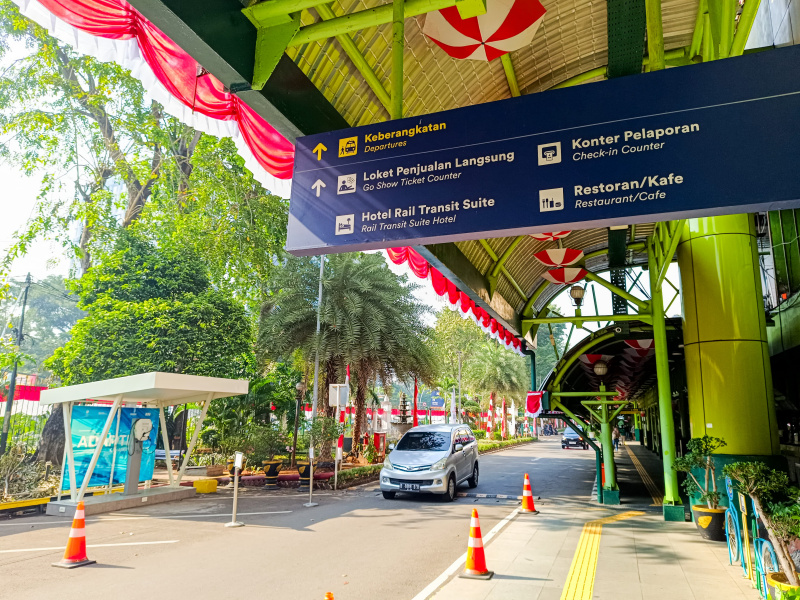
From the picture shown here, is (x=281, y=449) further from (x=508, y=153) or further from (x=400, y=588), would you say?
(x=508, y=153)

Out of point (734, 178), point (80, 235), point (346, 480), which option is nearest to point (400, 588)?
point (734, 178)

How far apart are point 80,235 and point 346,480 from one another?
1420 centimetres

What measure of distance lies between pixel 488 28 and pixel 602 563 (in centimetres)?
651

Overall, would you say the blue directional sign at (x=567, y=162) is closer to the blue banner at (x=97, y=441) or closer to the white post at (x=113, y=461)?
the blue banner at (x=97, y=441)

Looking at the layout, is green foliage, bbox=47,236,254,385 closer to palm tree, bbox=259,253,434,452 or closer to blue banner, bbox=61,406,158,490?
palm tree, bbox=259,253,434,452

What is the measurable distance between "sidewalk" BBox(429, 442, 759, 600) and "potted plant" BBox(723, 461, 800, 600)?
1.07 m

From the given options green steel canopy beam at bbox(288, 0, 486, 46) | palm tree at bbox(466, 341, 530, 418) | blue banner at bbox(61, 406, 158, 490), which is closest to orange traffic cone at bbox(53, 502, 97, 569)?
blue banner at bbox(61, 406, 158, 490)

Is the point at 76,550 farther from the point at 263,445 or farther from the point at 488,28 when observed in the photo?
the point at 263,445

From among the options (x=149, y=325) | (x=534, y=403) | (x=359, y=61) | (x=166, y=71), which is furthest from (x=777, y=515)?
(x=149, y=325)

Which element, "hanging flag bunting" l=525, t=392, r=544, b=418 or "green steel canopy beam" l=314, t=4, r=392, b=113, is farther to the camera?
"hanging flag bunting" l=525, t=392, r=544, b=418

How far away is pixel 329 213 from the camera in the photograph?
3988mm

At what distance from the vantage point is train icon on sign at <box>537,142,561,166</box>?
3441 mm

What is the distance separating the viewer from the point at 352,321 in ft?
62.1

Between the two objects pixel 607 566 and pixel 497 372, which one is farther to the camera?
pixel 497 372
